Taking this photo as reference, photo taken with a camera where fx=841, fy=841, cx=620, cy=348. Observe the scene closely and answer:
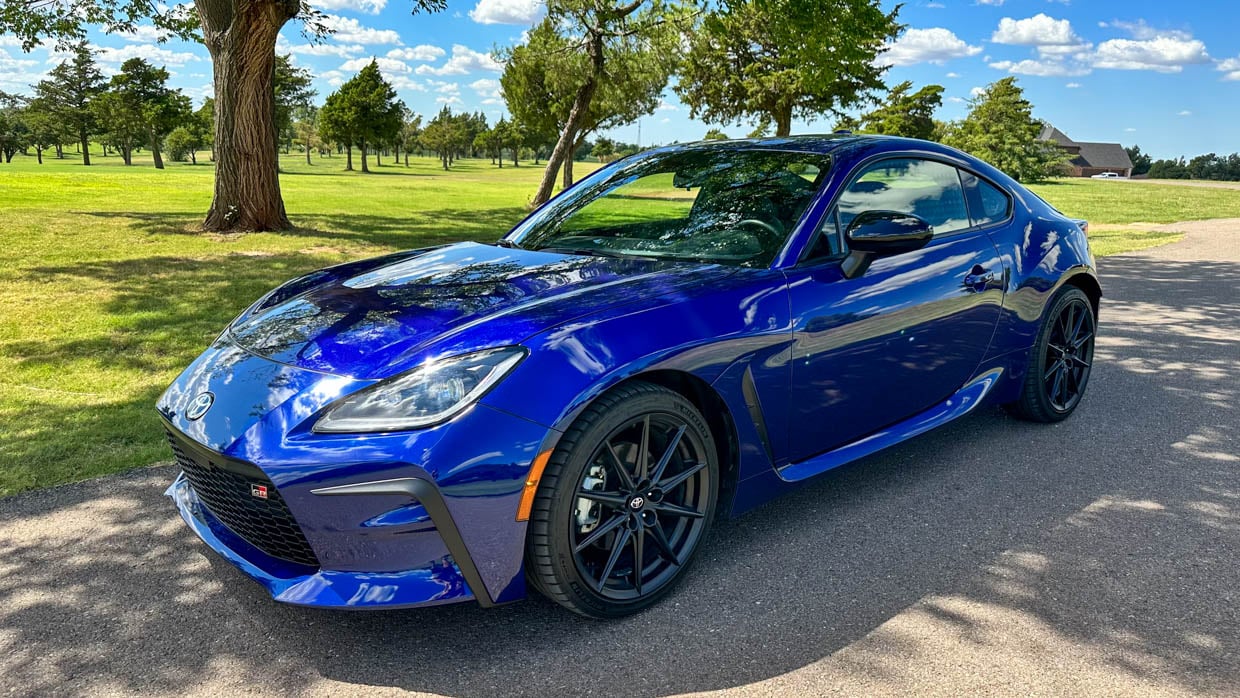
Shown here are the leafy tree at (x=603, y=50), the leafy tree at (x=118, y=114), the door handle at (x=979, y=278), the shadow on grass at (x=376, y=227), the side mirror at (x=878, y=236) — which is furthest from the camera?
the leafy tree at (x=118, y=114)

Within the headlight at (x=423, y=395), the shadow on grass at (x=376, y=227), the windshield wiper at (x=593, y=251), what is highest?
the windshield wiper at (x=593, y=251)

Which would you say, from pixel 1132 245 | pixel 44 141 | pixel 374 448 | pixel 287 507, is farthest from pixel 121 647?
pixel 44 141

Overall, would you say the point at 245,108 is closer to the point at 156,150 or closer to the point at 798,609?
the point at 798,609

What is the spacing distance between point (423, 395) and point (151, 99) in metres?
73.2

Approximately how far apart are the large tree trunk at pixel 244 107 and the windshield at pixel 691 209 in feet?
33.2

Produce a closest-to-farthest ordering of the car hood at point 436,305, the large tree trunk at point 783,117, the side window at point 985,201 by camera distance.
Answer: the car hood at point 436,305, the side window at point 985,201, the large tree trunk at point 783,117

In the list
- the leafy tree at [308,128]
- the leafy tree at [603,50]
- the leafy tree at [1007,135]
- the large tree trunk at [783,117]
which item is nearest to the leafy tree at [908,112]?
Result: the leafy tree at [1007,135]

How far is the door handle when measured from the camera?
12.5ft

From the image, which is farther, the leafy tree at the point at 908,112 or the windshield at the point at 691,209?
the leafy tree at the point at 908,112

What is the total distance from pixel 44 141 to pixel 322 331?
89196mm

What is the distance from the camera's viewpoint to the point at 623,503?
264cm

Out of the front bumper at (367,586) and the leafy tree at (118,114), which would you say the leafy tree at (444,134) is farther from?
the front bumper at (367,586)

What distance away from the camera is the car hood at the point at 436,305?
2.55 metres

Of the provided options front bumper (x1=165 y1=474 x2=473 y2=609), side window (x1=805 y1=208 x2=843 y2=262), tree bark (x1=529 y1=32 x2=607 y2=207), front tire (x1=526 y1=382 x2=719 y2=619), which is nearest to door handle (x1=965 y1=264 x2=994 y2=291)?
side window (x1=805 y1=208 x2=843 y2=262)
